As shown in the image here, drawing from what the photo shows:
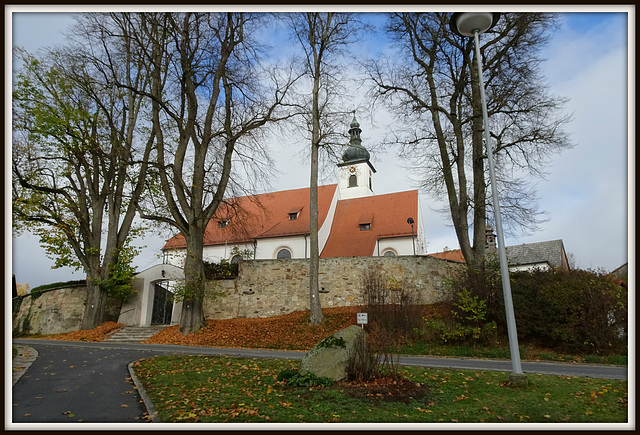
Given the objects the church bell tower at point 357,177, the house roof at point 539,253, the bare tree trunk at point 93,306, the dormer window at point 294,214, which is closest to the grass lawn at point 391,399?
the bare tree trunk at point 93,306

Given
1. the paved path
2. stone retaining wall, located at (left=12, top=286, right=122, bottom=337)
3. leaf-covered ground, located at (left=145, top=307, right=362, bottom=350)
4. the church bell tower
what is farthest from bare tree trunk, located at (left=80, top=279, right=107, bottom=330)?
the church bell tower

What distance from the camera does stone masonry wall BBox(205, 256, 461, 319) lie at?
20000 millimetres

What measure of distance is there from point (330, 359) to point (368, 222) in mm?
23989

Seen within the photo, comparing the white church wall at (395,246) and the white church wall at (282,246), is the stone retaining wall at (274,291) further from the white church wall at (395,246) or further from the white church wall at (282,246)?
the white church wall at (282,246)

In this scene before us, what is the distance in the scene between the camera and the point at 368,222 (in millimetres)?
30562

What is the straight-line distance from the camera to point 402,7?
5332 millimetres

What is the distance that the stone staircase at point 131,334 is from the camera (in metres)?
16.9

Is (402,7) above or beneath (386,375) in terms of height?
above

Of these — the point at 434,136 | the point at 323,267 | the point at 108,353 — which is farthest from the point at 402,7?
the point at 323,267

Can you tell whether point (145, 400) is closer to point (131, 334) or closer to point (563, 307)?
point (563, 307)

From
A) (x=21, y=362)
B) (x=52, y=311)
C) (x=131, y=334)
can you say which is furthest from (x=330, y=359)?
(x=52, y=311)

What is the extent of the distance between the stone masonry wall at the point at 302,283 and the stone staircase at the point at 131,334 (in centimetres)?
322

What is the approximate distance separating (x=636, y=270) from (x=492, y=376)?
359 centimetres

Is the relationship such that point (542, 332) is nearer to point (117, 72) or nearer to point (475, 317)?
point (475, 317)
